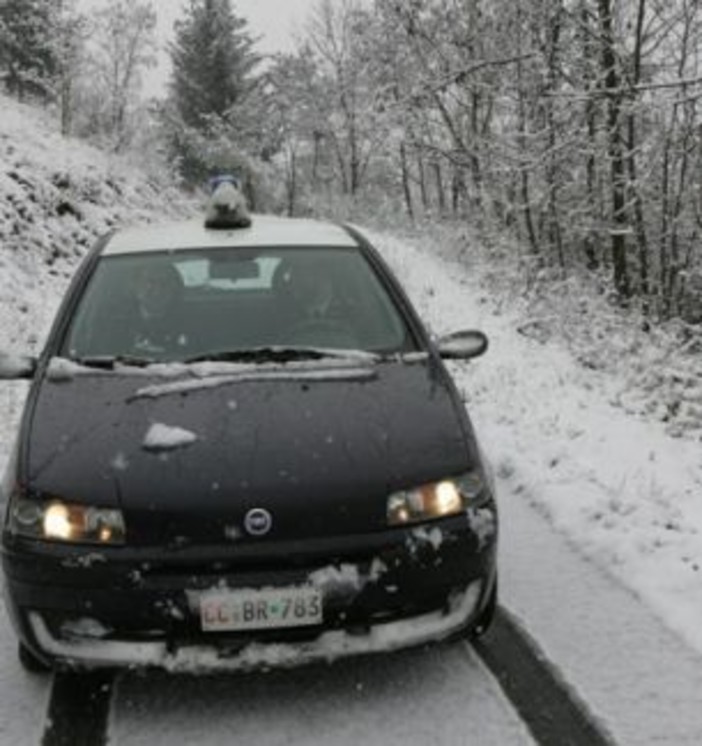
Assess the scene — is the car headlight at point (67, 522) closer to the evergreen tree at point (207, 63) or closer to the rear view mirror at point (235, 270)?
the rear view mirror at point (235, 270)

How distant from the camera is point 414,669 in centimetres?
396

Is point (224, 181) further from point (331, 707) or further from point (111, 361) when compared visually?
point (331, 707)

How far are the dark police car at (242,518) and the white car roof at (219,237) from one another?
1.21 metres

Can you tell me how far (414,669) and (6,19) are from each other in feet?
125

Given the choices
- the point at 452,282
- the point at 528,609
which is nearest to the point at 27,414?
the point at 528,609

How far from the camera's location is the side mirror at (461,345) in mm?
4902

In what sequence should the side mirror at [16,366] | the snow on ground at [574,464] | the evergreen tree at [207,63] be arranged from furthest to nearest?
the evergreen tree at [207,63], the side mirror at [16,366], the snow on ground at [574,464]

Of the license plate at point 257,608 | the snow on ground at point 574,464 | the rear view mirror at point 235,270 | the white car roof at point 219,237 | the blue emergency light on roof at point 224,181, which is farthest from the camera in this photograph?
the blue emergency light on roof at point 224,181

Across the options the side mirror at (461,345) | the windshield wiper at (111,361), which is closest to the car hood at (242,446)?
the windshield wiper at (111,361)

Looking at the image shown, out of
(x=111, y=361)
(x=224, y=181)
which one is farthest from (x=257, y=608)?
(x=224, y=181)

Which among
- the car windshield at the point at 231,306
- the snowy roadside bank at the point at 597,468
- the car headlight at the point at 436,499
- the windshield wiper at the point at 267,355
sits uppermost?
the car windshield at the point at 231,306

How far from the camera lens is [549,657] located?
409cm

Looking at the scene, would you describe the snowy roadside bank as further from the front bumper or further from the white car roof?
the white car roof

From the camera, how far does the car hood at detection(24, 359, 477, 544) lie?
11.2ft
